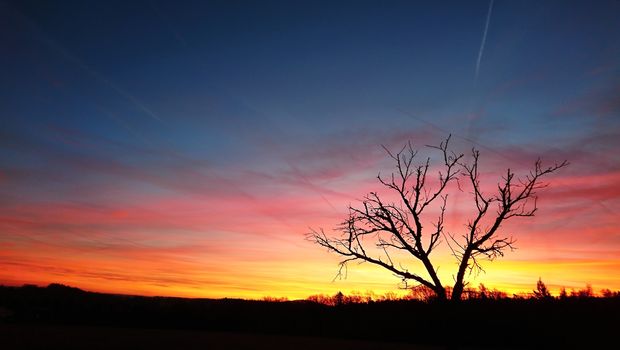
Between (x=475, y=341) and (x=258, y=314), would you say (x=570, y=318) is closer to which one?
(x=475, y=341)

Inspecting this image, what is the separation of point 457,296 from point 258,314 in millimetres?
10219

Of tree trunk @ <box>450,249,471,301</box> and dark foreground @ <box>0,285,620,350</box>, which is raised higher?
tree trunk @ <box>450,249,471,301</box>

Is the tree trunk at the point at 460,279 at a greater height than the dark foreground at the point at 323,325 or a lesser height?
greater

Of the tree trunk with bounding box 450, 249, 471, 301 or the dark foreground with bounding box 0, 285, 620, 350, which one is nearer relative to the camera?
the dark foreground with bounding box 0, 285, 620, 350

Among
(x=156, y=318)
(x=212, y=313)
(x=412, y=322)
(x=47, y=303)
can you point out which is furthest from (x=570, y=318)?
(x=47, y=303)

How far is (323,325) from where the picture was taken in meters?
20.0

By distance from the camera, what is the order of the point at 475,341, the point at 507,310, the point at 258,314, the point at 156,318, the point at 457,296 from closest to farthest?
the point at 475,341, the point at 457,296, the point at 507,310, the point at 156,318, the point at 258,314

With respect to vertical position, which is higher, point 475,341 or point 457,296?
point 457,296

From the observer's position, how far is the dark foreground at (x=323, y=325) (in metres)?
13.7

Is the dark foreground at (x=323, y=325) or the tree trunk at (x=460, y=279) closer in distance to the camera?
the dark foreground at (x=323, y=325)

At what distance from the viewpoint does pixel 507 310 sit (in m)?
17.4

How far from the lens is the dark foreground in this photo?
44.8ft

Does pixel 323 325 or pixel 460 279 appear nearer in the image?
pixel 460 279

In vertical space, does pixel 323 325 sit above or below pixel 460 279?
below
